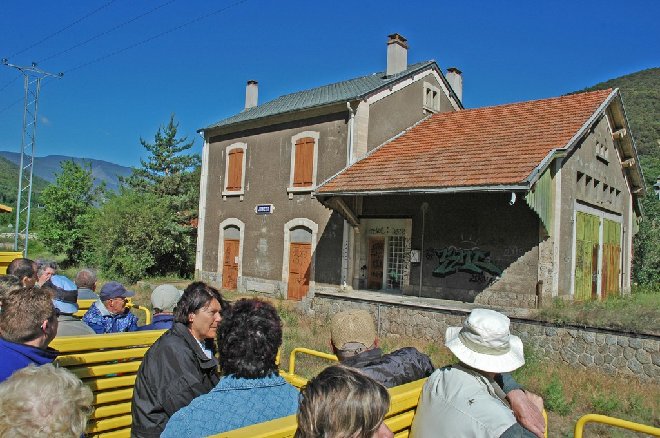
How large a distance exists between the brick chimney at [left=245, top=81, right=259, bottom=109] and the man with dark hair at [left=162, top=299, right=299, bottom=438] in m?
20.9

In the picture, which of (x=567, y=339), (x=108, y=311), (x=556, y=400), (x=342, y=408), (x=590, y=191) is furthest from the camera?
(x=590, y=191)

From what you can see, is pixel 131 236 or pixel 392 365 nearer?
pixel 392 365

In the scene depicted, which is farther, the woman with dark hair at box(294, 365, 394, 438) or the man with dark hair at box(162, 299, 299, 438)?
the man with dark hair at box(162, 299, 299, 438)

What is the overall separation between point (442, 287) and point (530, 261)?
231 cm

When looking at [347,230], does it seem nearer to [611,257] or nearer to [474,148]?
[474,148]

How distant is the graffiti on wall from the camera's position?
42.1 feet

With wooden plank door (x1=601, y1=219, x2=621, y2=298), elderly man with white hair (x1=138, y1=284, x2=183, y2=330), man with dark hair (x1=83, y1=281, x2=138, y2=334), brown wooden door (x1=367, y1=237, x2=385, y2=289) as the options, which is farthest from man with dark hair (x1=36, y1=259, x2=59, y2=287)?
wooden plank door (x1=601, y1=219, x2=621, y2=298)

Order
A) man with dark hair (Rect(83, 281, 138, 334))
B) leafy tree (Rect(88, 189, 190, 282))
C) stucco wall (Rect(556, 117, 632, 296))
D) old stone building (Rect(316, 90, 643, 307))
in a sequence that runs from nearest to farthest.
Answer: man with dark hair (Rect(83, 281, 138, 334)), old stone building (Rect(316, 90, 643, 307)), stucco wall (Rect(556, 117, 632, 296)), leafy tree (Rect(88, 189, 190, 282))

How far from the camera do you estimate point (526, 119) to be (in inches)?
579

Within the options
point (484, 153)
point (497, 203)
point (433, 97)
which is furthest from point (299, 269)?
point (433, 97)

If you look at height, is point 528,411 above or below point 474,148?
below

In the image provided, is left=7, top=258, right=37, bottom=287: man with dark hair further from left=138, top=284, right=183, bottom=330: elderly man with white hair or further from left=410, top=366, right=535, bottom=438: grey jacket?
left=410, top=366, right=535, bottom=438: grey jacket

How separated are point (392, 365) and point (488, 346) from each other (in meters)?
0.73

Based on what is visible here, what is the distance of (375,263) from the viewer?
1565cm
